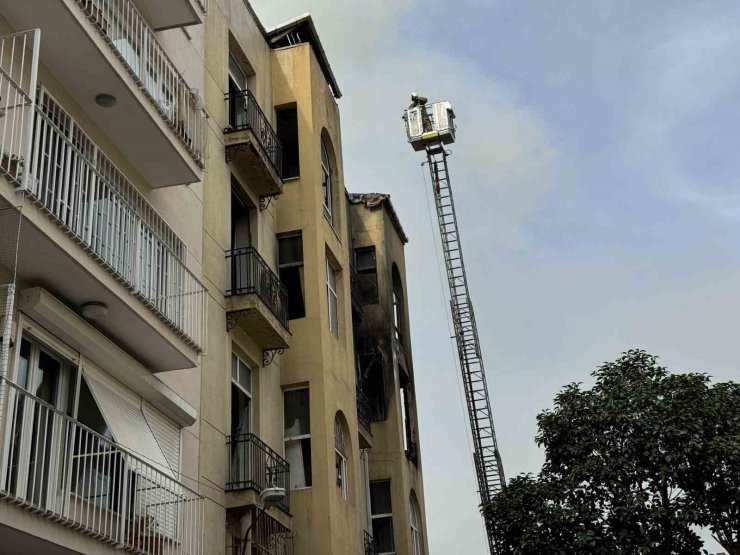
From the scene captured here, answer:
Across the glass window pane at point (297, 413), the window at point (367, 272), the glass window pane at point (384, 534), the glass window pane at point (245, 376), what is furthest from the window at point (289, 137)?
the glass window pane at point (384, 534)

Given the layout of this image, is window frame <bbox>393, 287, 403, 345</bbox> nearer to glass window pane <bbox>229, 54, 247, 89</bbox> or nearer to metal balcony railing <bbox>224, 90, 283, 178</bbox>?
metal balcony railing <bbox>224, 90, 283, 178</bbox>

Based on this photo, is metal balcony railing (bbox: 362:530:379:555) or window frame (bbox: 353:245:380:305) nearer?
metal balcony railing (bbox: 362:530:379:555)

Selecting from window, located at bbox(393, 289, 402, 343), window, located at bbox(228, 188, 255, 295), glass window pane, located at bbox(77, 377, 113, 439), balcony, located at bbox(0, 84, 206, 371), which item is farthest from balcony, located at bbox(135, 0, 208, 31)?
window, located at bbox(393, 289, 402, 343)

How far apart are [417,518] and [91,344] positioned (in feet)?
58.6

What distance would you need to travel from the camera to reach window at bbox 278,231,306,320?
22.8 m

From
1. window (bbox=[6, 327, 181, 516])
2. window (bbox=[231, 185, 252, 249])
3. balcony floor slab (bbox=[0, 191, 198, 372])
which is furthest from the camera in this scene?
window (bbox=[231, 185, 252, 249])

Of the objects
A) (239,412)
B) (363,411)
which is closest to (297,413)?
(239,412)

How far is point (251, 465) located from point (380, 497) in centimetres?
1036

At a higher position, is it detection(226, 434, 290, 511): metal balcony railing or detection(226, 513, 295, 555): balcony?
detection(226, 434, 290, 511): metal balcony railing

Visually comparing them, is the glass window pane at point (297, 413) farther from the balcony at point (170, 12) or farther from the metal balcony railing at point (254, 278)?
the balcony at point (170, 12)

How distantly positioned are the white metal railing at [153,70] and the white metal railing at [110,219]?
50.4 inches

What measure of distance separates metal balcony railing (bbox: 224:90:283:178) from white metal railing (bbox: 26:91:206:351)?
17.8ft

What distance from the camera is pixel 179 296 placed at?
621 inches

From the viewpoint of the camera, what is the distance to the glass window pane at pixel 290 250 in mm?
22984
